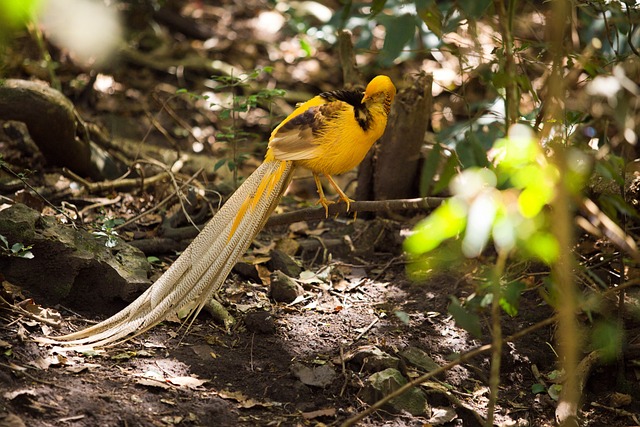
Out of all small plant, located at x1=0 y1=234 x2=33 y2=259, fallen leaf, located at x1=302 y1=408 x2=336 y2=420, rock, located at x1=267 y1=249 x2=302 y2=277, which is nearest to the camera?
fallen leaf, located at x1=302 y1=408 x2=336 y2=420

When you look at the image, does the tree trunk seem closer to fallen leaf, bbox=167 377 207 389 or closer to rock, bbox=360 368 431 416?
rock, bbox=360 368 431 416

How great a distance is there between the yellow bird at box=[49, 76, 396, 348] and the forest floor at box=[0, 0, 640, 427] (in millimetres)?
148

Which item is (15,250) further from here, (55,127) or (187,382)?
(55,127)

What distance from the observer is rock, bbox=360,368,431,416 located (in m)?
2.90

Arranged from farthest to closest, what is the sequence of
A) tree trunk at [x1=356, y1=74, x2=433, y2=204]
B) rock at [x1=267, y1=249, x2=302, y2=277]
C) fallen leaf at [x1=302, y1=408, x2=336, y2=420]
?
tree trunk at [x1=356, y1=74, x2=433, y2=204] → rock at [x1=267, y1=249, x2=302, y2=277] → fallen leaf at [x1=302, y1=408, x2=336, y2=420]

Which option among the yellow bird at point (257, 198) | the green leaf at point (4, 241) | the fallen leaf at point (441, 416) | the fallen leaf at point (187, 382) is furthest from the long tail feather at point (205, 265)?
the fallen leaf at point (441, 416)

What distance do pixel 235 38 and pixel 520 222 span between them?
6699mm

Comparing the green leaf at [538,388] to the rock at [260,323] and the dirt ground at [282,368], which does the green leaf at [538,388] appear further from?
the rock at [260,323]

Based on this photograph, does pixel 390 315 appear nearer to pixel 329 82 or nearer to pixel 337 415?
pixel 337 415

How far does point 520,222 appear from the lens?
1966mm

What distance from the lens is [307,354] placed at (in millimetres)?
3287

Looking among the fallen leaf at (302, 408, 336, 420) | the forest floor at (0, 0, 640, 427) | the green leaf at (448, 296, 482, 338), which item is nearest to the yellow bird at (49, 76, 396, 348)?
the forest floor at (0, 0, 640, 427)

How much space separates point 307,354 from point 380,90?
1.33 metres

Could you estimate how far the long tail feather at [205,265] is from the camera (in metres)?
3.05
